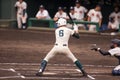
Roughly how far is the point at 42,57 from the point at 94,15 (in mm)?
9461

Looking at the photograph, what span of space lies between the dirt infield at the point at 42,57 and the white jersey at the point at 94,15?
3.95ft

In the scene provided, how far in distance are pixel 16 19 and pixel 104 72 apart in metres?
15.1

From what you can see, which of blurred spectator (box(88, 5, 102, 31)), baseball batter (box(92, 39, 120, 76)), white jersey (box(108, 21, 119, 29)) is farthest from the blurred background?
baseball batter (box(92, 39, 120, 76))

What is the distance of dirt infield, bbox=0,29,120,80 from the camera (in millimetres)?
13242

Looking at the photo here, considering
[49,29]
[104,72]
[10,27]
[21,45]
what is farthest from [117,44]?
[10,27]

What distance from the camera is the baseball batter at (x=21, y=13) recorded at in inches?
1067

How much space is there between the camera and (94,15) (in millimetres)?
25781

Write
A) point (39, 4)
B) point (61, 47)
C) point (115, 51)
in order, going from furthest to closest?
point (39, 4) → point (115, 51) → point (61, 47)

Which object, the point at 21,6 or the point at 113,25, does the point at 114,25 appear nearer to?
the point at 113,25

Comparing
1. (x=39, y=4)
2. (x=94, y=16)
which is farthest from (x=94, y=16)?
(x=39, y=4)

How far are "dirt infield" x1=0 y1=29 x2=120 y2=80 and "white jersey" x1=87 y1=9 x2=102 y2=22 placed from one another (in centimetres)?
121

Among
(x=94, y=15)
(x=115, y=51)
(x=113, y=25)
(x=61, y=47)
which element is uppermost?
(x=61, y=47)

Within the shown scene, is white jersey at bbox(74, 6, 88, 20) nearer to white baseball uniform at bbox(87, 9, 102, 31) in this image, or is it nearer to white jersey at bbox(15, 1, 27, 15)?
white baseball uniform at bbox(87, 9, 102, 31)

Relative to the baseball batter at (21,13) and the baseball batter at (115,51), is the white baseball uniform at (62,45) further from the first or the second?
the baseball batter at (21,13)
